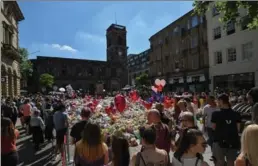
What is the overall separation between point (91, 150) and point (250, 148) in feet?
7.06

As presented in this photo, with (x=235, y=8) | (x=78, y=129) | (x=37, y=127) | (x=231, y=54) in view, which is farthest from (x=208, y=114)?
(x=231, y=54)

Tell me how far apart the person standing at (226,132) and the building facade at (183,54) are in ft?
88.6

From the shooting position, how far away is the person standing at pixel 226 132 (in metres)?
4.82

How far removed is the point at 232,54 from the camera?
26.6 metres

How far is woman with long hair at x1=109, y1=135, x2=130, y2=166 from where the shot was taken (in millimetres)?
3600

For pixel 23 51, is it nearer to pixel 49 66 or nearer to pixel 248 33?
pixel 49 66

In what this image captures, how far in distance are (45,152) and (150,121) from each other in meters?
6.09

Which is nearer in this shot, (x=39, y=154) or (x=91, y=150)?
(x=91, y=150)

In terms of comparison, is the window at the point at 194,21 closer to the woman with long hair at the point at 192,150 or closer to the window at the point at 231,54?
the window at the point at 231,54

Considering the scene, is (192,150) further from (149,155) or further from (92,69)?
(92,69)

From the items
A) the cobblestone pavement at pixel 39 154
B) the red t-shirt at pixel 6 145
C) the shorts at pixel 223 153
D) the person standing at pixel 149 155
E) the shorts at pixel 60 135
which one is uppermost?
the person standing at pixel 149 155

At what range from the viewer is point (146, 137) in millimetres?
3316

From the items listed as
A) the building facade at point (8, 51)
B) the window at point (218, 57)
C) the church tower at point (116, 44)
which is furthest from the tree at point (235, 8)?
the church tower at point (116, 44)

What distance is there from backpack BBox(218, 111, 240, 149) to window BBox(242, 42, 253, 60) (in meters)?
21.7
